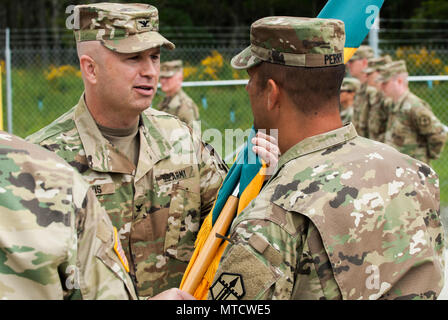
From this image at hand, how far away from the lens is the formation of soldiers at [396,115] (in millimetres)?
7195

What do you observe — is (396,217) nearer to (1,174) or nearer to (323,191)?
(323,191)

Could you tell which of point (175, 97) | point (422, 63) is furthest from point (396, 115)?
point (422, 63)

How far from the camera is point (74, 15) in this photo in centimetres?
282

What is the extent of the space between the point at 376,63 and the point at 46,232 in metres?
7.57

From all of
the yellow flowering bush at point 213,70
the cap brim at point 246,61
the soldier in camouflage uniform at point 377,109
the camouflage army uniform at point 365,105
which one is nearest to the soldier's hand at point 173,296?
the cap brim at point 246,61

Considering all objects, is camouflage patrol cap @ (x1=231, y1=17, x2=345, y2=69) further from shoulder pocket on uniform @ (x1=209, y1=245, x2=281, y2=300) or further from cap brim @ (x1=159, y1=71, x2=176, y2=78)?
cap brim @ (x1=159, y1=71, x2=176, y2=78)

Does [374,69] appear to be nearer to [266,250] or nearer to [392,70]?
[392,70]

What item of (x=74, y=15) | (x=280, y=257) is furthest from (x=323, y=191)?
(x=74, y=15)

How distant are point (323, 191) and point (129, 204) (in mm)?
1118

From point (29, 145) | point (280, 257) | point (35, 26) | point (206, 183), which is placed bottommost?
point (35, 26)

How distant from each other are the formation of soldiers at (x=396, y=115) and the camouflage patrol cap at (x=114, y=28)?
201 inches

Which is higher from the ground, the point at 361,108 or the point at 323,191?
the point at 323,191

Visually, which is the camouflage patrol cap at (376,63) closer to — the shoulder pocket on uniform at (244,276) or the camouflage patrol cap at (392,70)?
the camouflage patrol cap at (392,70)

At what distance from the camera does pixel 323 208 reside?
192 centimetres
